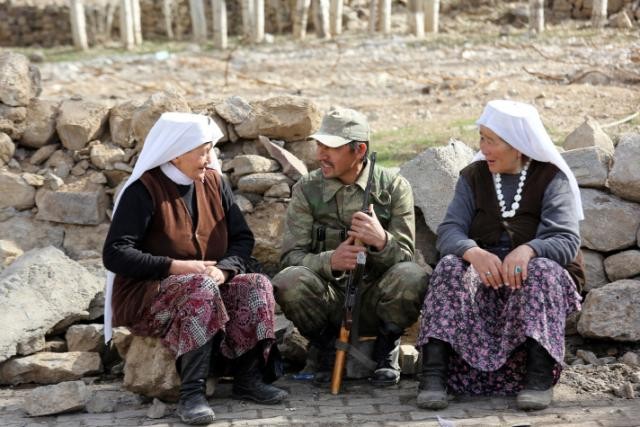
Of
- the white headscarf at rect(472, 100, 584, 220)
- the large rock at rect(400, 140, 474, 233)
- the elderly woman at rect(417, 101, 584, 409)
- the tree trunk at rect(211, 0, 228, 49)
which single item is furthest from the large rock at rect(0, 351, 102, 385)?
the tree trunk at rect(211, 0, 228, 49)

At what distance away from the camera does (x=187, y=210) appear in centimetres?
550

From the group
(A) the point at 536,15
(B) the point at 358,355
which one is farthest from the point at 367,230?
(A) the point at 536,15

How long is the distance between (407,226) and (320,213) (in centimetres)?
47

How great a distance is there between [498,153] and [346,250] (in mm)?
902

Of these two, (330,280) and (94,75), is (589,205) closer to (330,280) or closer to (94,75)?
(330,280)

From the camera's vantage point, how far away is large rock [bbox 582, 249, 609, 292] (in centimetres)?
657

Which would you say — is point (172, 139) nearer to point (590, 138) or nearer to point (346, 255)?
point (346, 255)

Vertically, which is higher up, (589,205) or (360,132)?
(360,132)

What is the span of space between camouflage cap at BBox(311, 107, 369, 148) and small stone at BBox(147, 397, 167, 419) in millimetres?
1545

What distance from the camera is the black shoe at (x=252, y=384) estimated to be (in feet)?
17.8

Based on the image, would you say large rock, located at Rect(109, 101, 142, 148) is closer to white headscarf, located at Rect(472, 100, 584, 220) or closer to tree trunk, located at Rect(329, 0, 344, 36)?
white headscarf, located at Rect(472, 100, 584, 220)

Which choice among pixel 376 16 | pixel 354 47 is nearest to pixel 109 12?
pixel 376 16

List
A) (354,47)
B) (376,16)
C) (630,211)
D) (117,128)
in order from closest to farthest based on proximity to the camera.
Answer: (630,211) < (117,128) < (354,47) < (376,16)

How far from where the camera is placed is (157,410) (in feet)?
17.4
